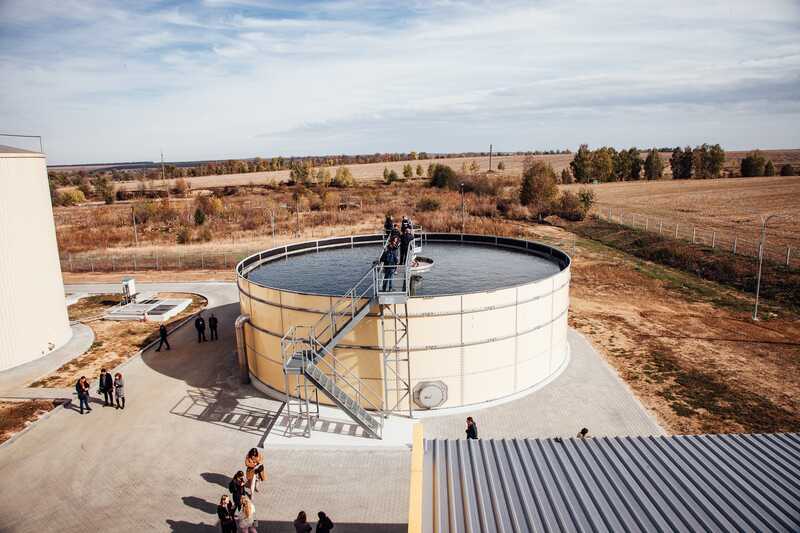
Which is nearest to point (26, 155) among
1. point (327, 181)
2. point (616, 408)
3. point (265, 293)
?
point (265, 293)

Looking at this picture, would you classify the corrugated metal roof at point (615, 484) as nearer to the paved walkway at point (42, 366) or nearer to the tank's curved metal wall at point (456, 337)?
the tank's curved metal wall at point (456, 337)

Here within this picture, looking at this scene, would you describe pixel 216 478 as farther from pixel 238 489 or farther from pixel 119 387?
pixel 119 387

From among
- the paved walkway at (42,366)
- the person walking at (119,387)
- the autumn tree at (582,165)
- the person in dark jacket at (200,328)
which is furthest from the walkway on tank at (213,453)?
the autumn tree at (582,165)

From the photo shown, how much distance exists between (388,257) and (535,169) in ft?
173

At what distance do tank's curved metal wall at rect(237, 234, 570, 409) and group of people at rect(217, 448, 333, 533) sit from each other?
5.27 metres

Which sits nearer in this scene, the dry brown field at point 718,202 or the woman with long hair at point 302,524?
the woman with long hair at point 302,524

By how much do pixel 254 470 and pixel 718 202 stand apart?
80624mm

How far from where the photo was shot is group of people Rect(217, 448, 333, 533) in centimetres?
1123

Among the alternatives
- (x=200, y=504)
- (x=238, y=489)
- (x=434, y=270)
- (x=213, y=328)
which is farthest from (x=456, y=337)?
(x=213, y=328)

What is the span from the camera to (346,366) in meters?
17.8

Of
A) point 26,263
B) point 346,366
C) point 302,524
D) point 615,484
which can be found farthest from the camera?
point 26,263

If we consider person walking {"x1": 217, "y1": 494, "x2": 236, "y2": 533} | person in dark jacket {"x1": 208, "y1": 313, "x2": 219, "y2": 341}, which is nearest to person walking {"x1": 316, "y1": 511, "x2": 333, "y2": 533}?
person walking {"x1": 217, "y1": 494, "x2": 236, "y2": 533}

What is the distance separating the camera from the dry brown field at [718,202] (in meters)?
54.1

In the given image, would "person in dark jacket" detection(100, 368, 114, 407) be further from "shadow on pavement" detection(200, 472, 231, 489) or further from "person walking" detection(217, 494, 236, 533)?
"person walking" detection(217, 494, 236, 533)
